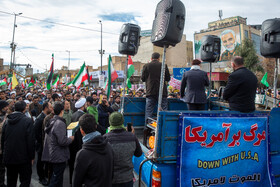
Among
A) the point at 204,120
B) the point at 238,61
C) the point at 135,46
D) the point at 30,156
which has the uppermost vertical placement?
the point at 135,46

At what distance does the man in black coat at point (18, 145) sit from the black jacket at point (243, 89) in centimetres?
373

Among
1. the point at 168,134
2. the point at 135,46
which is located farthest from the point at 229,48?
the point at 168,134

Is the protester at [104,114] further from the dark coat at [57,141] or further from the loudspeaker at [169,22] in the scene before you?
the loudspeaker at [169,22]

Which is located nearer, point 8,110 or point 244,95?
point 244,95

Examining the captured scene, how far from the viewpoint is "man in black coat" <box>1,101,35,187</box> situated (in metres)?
3.72

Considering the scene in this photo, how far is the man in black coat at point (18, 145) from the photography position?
3.72m

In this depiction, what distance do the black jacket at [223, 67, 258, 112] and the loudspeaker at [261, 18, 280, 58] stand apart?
124 cm

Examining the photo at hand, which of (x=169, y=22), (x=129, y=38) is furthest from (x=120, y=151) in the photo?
(x=129, y=38)

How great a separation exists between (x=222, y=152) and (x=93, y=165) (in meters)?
1.73

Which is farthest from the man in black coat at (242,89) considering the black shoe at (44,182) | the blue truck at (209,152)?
the black shoe at (44,182)

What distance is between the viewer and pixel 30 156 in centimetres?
383

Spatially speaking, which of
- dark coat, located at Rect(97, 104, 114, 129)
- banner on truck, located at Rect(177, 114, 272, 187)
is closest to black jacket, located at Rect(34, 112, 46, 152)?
dark coat, located at Rect(97, 104, 114, 129)

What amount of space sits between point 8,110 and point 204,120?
4.61 m

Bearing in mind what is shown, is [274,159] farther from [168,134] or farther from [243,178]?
[168,134]
